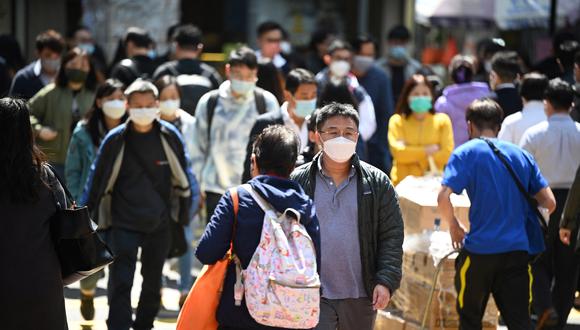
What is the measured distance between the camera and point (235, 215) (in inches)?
206

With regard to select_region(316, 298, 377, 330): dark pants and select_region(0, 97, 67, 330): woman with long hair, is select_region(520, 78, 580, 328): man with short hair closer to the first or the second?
select_region(316, 298, 377, 330): dark pants

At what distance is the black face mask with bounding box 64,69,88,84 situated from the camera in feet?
32.2

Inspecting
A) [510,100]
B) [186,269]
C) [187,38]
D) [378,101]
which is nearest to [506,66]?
[510,100]

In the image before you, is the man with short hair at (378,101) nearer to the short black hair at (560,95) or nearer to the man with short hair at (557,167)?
the man with short hair at (557,167)

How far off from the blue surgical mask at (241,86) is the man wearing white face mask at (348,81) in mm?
649

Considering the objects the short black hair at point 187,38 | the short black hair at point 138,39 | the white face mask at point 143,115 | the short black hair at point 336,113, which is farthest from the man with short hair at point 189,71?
the short black hair at point 336,113

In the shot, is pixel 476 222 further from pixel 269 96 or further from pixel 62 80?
pixel 62 80

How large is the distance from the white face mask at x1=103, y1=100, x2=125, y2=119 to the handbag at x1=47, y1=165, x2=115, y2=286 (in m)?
3.42

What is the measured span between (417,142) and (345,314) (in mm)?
3678

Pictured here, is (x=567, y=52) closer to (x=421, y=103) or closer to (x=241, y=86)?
(x=421, y=103)

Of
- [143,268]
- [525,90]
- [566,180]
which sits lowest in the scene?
[143,268]

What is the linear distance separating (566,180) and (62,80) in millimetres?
4185

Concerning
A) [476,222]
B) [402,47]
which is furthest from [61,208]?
[402,47]

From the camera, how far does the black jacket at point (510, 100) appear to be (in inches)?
391
